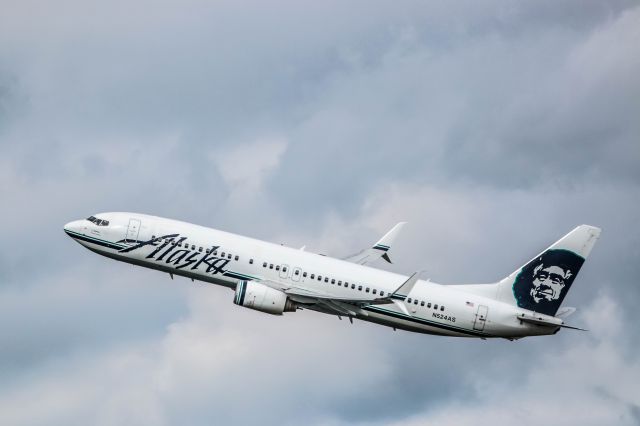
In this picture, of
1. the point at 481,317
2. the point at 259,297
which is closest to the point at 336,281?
the point at 259,297

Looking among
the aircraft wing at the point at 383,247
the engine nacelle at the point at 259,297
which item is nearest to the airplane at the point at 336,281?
the engine nacelle at the point at 259,297

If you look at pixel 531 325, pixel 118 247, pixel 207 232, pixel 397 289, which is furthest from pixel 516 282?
pixel 118 247

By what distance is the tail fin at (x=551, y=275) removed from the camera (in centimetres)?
10644

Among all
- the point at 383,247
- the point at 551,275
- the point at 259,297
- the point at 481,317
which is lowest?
the point at 259,297

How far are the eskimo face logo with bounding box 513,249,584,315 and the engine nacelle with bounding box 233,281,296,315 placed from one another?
2484 cm

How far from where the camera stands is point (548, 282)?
350 ft

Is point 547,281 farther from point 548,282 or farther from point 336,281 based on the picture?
point 336,281

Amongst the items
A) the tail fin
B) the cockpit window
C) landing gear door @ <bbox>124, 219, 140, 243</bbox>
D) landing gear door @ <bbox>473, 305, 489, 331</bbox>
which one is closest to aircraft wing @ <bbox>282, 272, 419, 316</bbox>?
landing gear door @ <bbox>473, 305, 489, 331</bbox>

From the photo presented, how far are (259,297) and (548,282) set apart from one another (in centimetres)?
2993

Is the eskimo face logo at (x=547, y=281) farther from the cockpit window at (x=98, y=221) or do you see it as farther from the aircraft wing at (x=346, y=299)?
the cockpit window at (x=98, y=221)

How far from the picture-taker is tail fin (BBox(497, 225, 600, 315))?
106438mm

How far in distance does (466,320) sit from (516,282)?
679 centimetres

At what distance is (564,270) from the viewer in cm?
10719

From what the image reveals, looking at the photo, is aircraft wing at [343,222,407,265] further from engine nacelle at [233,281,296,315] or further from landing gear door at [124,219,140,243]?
landing gear door at [124,219,140,243]
